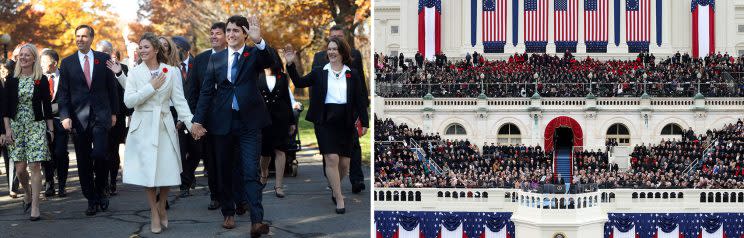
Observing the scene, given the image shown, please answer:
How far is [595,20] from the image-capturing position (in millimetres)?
10953

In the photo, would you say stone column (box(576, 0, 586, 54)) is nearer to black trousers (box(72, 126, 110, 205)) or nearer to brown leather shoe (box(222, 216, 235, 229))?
brown leather shoe (box(222, 216, 235, 229))

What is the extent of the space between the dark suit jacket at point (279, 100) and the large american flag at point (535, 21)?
3074 mm

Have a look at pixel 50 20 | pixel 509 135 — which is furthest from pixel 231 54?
pixel 50 20

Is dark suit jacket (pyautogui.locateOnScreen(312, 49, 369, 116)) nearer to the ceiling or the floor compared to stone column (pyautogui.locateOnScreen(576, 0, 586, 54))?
nearer to the floor

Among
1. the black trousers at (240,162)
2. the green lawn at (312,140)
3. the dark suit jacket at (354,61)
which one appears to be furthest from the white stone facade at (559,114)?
the green lawn at (312,140)

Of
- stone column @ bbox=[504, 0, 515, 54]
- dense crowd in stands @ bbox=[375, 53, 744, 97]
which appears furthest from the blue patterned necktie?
stone column @ bbox=[504, 0, 515, 54]

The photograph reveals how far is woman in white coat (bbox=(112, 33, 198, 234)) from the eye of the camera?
22.3ft

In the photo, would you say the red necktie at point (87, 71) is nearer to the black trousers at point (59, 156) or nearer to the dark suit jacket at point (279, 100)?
the black trousers at point (59, 156)

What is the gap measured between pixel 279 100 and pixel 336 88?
115 centimetres

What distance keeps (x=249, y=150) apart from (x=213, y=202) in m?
1.73

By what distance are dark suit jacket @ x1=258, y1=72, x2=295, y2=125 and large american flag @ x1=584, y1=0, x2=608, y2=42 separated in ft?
13.2

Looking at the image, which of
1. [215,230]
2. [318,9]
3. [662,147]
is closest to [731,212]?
[662,147]

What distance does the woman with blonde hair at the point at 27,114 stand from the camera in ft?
27.8

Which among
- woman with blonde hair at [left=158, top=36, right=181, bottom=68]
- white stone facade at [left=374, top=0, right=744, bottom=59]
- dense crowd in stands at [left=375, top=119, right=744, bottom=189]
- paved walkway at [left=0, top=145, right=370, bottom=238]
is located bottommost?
paved walkway at [left=0, top=145, right=370, bottom=238]
